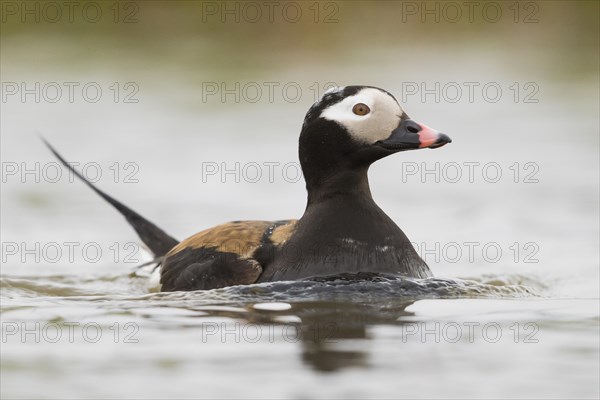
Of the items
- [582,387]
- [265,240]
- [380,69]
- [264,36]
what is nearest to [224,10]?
[264,36]

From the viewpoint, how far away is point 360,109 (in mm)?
8047

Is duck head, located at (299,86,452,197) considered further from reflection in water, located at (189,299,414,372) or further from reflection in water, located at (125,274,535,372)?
reflection in water, located at (189,299,414,372)

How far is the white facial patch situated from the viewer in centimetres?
802

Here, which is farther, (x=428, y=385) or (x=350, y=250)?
(x=350, y=250)

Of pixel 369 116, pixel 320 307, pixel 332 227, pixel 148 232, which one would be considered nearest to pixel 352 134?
pixel 369 116

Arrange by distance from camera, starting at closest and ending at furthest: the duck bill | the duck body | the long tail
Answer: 1. the duck body
2. the duck bill
3. the long tail

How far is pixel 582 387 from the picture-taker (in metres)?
5.60

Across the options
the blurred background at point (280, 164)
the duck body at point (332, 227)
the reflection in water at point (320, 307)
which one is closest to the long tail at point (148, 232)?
the blurred background at point (280, 164)

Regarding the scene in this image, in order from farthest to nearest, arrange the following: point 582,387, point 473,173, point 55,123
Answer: point 55,123 < point 473,173 < point 582,387

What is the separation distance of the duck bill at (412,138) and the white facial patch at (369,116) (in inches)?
1.4

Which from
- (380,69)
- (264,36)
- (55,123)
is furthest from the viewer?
(264,36)

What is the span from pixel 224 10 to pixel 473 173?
8.18 meters

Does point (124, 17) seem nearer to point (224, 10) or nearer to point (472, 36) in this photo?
point (224, 10)

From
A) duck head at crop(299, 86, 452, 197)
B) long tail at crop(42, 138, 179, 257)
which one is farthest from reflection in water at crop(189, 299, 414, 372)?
long tail at crop(42, 138, 179, 257)
